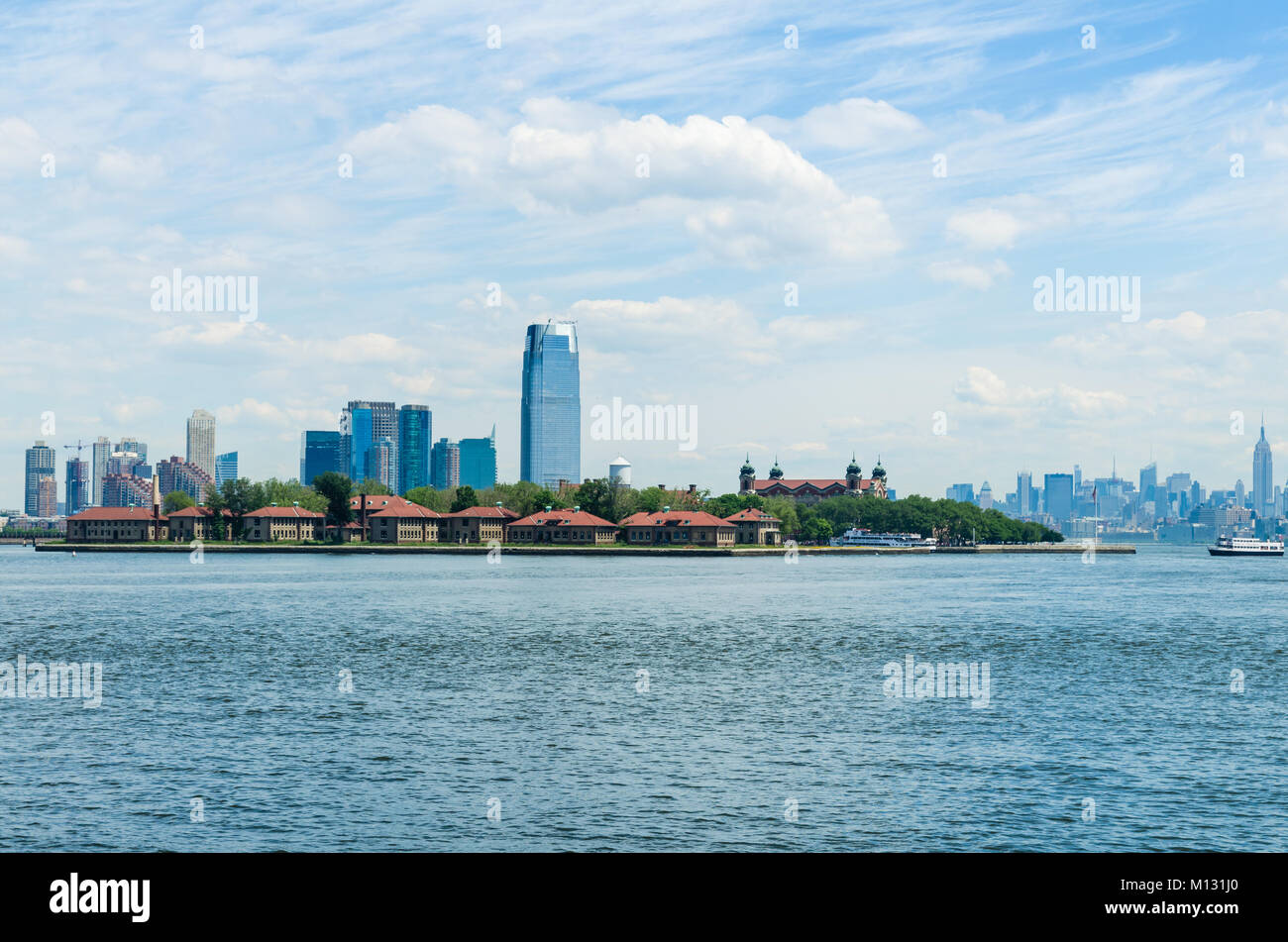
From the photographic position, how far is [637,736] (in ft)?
111

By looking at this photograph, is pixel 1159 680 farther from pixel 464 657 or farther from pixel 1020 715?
pixel 464 657

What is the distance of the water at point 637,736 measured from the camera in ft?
78.3

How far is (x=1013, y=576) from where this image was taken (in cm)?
14712

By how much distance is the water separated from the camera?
2388cm

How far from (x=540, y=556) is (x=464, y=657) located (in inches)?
5773

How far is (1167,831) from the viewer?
23.8m

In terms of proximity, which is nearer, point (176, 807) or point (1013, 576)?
point (176, 807)

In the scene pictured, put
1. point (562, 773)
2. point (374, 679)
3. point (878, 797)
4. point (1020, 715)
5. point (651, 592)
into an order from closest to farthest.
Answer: point (878, 797), point (562, 773), point (1020, 715), point (374, 679), point (651, 592)

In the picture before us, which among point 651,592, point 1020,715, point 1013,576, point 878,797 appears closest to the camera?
point 878,797

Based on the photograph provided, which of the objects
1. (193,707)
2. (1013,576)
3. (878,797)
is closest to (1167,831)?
(878,797)

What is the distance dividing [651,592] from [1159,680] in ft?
197
